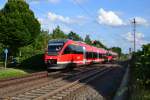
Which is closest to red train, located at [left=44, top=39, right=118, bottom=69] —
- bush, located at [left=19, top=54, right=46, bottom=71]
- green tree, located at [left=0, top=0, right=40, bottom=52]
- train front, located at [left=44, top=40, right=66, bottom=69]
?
train front, located at [left=44, top=40, right=66, bottom=69]

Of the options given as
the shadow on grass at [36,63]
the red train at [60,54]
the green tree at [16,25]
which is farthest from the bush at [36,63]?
the green tree at [16,25]

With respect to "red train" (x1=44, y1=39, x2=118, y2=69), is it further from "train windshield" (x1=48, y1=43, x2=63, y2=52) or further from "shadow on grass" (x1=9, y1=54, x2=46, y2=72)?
"shadow on grass" (x1=9, y1=54, x2=46, y2=72)

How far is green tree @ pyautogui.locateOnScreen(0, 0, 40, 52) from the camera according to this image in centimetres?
5831

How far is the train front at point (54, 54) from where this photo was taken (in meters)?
33.4

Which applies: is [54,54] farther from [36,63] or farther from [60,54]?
[36,63]

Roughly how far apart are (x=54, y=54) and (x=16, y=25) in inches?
1033

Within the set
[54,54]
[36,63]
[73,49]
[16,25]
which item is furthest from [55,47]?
[16,25]

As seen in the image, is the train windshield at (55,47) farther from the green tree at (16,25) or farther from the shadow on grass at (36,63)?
the green tree at (16,25)

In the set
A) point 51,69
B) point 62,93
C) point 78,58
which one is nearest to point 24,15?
point 78,58

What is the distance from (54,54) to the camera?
111 feet

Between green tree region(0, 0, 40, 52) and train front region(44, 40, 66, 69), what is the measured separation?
24.2 meters

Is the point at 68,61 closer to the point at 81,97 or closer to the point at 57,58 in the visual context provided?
the point at 57,58

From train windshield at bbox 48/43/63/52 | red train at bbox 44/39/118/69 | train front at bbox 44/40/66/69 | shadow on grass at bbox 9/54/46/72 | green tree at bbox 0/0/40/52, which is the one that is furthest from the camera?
green tree at bbox 0/0/40/52

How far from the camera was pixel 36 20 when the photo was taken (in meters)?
63.7
